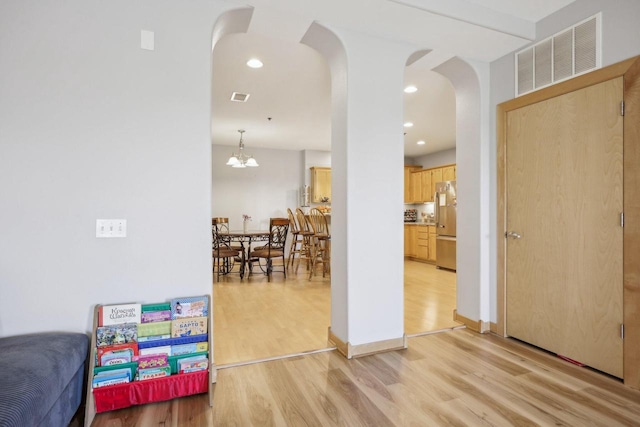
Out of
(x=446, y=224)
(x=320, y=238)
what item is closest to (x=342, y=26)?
(x=320, y=238)

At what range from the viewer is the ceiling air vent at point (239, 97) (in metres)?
4.27

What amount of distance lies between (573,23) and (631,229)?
1.47 metres

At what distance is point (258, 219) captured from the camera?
7.73m

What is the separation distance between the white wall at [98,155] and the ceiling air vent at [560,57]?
7.79 feet

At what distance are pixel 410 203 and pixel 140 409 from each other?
781cm

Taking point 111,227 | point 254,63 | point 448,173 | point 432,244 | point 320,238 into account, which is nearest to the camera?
point 111,227

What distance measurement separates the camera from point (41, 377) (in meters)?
1.39

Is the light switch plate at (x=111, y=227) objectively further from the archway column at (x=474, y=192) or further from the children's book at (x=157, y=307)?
the archway column at (x=474, y=192)

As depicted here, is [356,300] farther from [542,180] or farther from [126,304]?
[542,180]

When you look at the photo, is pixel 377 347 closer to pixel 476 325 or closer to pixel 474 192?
pixel 476 325

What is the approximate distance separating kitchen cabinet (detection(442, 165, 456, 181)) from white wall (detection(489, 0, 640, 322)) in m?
4.34

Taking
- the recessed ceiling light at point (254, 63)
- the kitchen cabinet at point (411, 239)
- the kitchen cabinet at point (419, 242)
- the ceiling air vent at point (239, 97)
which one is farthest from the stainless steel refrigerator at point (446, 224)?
the recessed ceiling light at point (254, 63)

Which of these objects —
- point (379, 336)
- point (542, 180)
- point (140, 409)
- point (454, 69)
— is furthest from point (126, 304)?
point (454, 69)

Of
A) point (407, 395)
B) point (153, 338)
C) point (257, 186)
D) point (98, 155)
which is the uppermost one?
point (257, 186)
